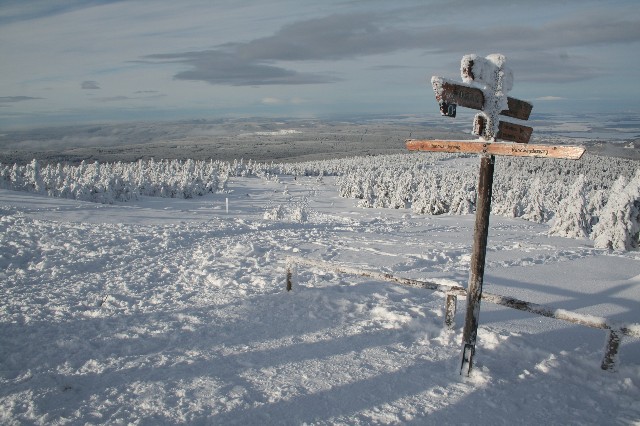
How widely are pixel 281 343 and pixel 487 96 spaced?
16.9 ft

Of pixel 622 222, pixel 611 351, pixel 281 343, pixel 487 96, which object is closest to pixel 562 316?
pixel 611 351

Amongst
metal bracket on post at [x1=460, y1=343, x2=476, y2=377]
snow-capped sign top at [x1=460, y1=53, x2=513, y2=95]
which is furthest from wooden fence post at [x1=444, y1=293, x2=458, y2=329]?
snow-capped sign top at [x1=460, y1=53, x2=513, y2=95]

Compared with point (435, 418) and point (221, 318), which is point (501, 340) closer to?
point (435, 418)

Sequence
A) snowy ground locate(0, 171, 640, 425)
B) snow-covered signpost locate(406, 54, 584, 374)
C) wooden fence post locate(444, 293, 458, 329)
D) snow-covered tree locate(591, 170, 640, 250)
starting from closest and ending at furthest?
snow-covered signpost locate(406, 54, 584, 374)
snowy ground locate(0, 171, 640, 425)
wooden fence post locate(444, 293, 458, 329)
snow-covered tree locate(591, 170, 640, 250)

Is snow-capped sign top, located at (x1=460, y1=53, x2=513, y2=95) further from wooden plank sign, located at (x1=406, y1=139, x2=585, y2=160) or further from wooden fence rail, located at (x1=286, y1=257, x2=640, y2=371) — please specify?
wooden fence rail, located at (x1=286, y1=257, x2=640, y2=371)

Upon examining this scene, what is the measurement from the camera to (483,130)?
5449mm

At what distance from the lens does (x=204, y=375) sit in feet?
19.2

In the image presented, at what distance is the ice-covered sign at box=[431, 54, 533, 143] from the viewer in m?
4.95

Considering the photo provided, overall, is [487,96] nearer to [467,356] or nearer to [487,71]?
[487,71]

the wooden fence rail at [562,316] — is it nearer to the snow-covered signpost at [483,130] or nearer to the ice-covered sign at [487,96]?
the snow-covered signpost at [483,130]

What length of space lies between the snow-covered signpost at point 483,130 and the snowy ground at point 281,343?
1.04 metres

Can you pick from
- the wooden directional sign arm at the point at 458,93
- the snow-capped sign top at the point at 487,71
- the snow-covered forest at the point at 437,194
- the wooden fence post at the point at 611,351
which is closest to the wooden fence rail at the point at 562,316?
the wooden fence post at the point at 611,351

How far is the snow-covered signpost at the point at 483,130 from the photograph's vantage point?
500 centimetres

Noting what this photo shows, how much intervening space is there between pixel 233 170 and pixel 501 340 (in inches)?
4861
